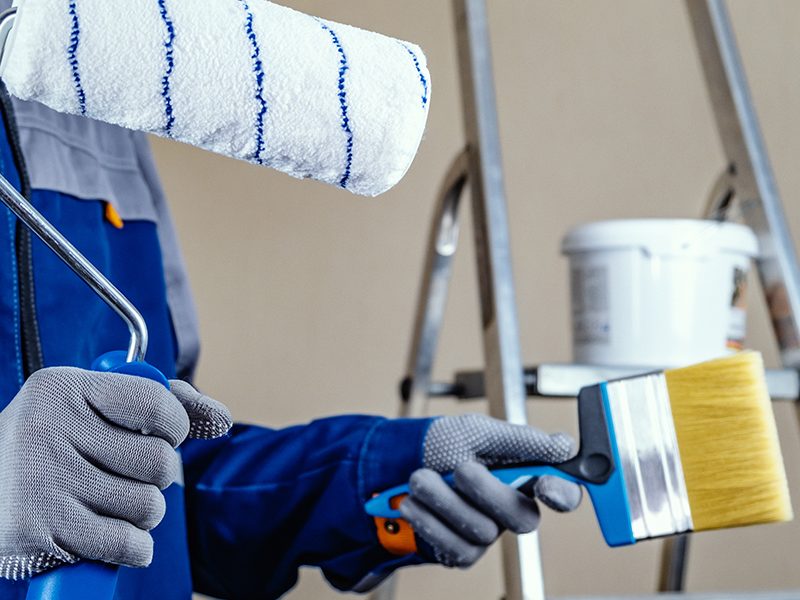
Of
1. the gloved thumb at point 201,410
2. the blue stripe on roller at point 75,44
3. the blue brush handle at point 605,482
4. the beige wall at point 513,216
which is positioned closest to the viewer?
the blue stripe on roller at point 75,44

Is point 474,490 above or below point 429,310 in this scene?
below

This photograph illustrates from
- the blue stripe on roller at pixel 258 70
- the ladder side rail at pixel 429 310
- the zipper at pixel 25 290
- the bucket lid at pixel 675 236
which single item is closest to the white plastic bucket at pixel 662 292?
the bucket lid at pixel 675 236

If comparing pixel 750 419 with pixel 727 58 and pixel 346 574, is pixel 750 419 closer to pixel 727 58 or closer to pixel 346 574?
pixel 346 574

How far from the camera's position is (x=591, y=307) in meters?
1.05

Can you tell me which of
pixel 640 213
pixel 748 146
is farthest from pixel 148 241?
pixel 640 213

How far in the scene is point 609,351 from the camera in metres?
1.03

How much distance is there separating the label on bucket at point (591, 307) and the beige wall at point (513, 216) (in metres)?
0.58

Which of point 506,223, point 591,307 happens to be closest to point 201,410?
point 506,223

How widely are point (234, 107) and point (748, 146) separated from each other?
0.82 metres

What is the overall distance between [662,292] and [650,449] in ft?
1.09

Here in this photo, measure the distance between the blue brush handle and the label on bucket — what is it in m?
0.31

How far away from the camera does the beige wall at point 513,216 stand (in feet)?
5.27

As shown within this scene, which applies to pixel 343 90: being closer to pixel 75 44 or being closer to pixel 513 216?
pixel 75 44

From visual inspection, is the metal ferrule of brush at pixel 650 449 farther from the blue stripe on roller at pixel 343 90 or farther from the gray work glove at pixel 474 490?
the blue stripe on roller at pixel 343 90
